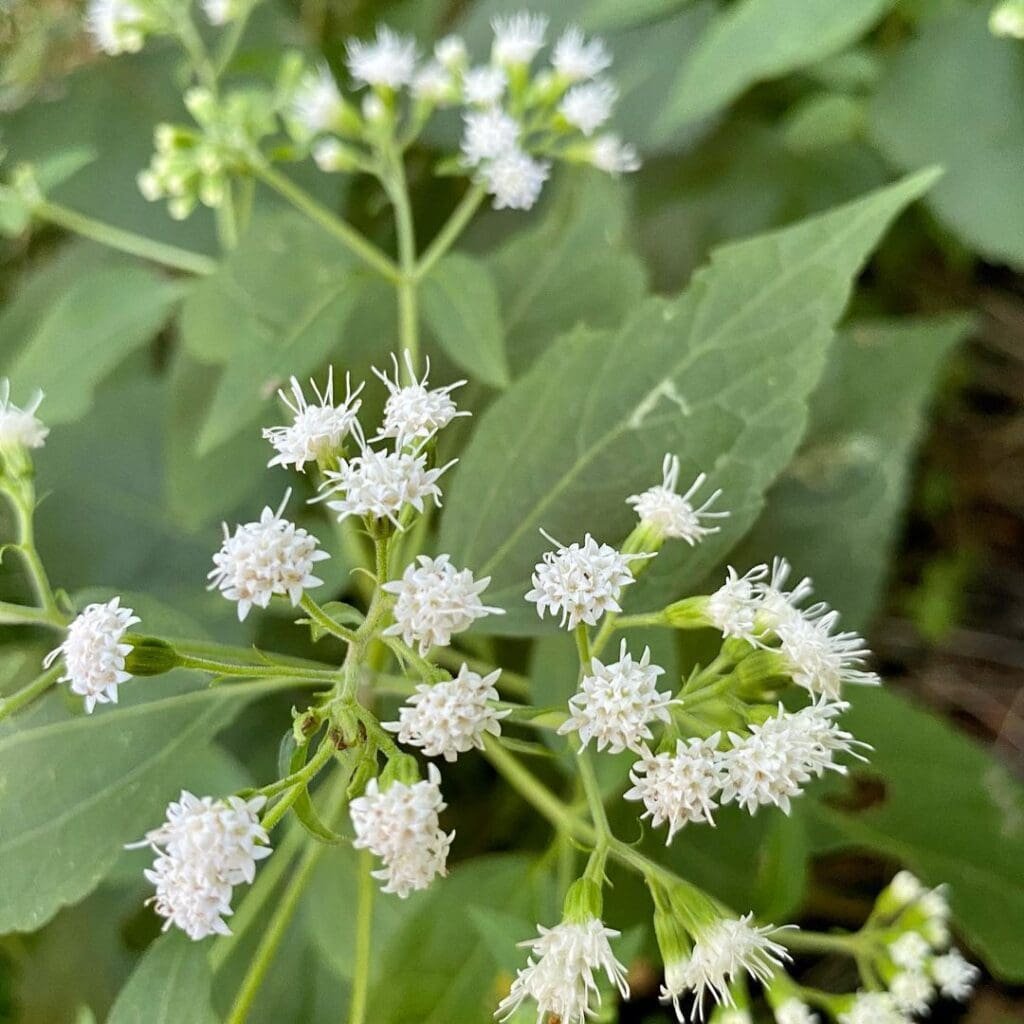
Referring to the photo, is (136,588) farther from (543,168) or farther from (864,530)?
(864,530)

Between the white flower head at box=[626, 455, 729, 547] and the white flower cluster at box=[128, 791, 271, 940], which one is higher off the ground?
the white flower head at box=[626, 455, 729, 547]

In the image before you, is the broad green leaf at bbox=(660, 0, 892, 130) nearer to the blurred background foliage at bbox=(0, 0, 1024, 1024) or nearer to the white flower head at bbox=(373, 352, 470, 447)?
the blurred background foliage at bbox=(0, 0, 1024, 1024)

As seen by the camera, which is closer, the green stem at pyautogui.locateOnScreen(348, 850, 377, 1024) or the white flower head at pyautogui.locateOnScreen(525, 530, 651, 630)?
the white flower head at pyautogui.locateOnScreen(525, 530, 651, 630)

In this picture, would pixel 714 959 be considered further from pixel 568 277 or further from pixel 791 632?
pixel 568 277

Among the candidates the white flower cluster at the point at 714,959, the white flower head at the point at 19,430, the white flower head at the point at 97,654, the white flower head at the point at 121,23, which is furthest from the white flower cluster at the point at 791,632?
the white flower head at the point at 121,23

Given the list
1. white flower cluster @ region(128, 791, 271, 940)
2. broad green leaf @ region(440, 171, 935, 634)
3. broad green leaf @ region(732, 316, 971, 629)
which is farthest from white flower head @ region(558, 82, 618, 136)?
white flower cluster @ region(128, 791, 271, 940)

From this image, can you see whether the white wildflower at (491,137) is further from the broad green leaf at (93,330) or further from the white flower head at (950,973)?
the white flower head at (950,973)

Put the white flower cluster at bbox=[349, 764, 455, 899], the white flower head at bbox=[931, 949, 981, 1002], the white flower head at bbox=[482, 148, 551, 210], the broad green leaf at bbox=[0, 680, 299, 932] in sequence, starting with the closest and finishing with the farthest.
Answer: the white flower cluster at bbox=[349, 764, 455, 899], the broad green leaf at bbox=[0, 680, 299, 932], the white flower head at bbox=[931, 949, 981, 1002], the white flower head at bbox=[482, 148, 551, 210]
